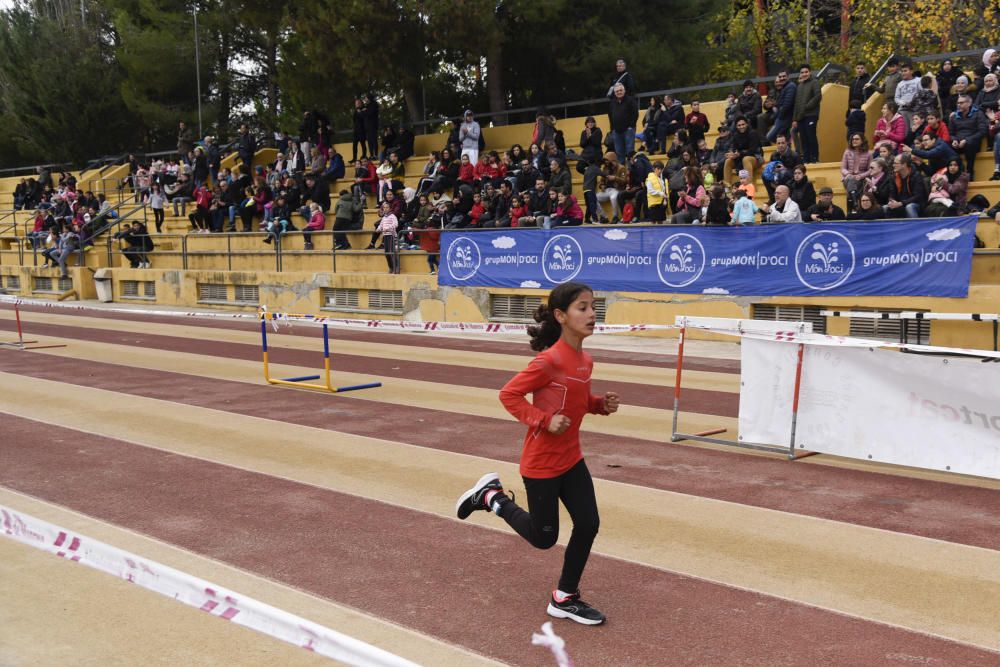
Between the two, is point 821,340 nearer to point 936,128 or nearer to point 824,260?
point 824,260

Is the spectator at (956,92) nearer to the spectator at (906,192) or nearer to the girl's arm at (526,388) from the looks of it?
the spectator at (906,192)

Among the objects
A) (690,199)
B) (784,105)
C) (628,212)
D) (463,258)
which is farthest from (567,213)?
(784,105)

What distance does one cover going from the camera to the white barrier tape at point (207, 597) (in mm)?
3449

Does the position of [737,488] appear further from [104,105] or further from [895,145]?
[104,105]

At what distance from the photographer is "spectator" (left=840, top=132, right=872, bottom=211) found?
1813 centimetres

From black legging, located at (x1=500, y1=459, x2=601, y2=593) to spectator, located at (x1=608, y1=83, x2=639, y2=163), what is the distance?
1972 centimetres

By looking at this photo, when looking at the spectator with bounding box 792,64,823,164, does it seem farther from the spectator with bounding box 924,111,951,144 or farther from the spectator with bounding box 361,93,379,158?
the spectator with bounding box 361,93,379,158

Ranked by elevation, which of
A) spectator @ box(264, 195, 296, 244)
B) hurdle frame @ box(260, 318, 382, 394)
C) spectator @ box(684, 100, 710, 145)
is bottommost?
hurdle frame @ box(260, 318, 382, 394)

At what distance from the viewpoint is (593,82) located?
3431cm

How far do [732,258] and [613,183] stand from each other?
15.7 ft

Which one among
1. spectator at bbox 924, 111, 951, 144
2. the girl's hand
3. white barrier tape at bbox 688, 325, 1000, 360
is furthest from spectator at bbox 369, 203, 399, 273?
the girl's hand

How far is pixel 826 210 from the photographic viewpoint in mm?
17625

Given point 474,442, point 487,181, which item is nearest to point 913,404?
point 474,442

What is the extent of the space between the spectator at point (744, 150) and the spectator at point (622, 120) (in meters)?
3.51
